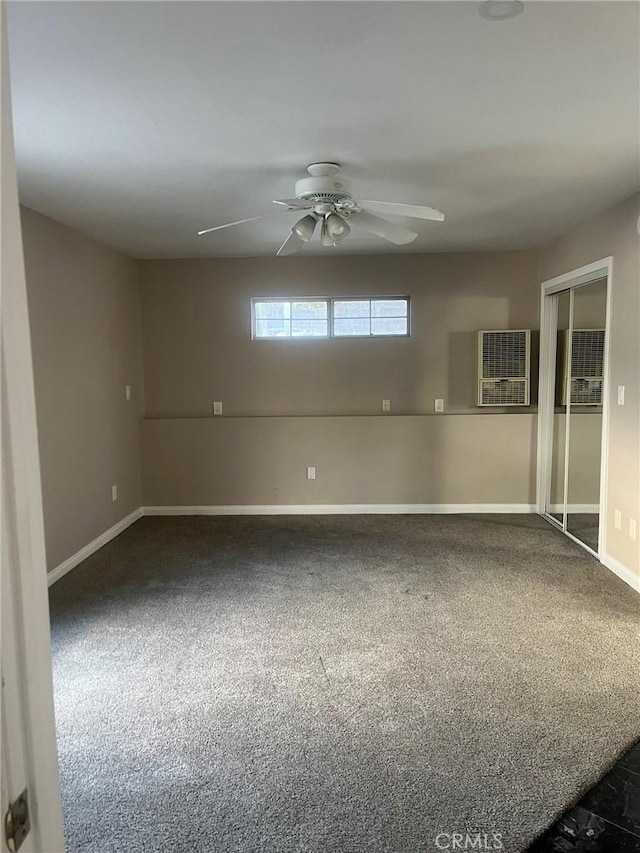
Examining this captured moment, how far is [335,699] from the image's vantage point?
2477 millimetres

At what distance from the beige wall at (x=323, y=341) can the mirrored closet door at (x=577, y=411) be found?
643 millimetres

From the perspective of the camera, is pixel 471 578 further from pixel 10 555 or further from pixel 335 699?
pixel 10 555

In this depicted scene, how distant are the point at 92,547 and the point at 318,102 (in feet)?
12.0

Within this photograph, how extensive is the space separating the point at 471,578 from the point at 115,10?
11.6 ft

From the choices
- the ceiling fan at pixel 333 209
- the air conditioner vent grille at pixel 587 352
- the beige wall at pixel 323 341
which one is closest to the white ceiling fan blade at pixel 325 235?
the ceiling fan at pixel 333 209

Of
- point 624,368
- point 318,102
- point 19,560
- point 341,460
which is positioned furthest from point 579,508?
point 19,560

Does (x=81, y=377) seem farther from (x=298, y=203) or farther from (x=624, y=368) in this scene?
(x=624, y=368)

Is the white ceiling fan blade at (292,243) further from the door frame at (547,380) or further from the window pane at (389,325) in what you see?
the door frame at (547,380)

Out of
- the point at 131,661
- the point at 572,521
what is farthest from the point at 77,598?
the point at 572,521

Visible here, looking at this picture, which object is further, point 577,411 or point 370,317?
point 370,317

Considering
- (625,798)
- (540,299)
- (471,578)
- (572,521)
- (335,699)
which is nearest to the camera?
(625,798)

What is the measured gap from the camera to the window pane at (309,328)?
553 cm

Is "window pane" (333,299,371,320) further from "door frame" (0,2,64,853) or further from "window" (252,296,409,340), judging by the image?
"door frame" (0,2,64,853)

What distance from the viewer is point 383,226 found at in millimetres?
3316
